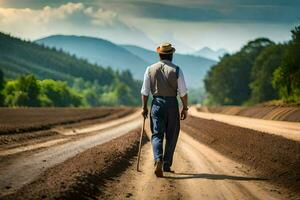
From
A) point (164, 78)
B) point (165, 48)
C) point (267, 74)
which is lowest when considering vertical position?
point (164, 78)

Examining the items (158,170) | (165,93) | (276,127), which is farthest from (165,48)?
(276,127)

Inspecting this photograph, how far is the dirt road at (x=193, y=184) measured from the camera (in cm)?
1135

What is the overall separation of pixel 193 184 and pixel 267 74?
106 meters

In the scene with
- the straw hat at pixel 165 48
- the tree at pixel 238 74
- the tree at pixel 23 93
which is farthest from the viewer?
the tree at pixel 238 74

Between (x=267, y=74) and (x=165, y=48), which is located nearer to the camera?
(x=165, y=48)

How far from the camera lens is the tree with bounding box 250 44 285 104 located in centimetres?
11556

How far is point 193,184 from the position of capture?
1267 centimetres

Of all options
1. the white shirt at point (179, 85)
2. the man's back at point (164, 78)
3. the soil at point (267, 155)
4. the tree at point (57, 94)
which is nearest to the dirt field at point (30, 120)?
the soil at point (267, 155)

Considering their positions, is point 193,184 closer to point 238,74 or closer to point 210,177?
point 210,177

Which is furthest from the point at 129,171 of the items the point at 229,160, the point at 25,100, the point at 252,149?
the point at 25,100

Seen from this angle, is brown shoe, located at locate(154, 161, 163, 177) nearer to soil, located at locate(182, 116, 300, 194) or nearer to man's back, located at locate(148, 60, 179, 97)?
man's back, located at locate(148, 60, 179, 97)

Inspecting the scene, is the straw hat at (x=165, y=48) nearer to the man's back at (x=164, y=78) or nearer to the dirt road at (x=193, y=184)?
the man's back at (x=164, y=78)

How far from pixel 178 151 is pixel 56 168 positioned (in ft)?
25.7

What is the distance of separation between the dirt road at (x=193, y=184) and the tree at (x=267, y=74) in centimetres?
10025
